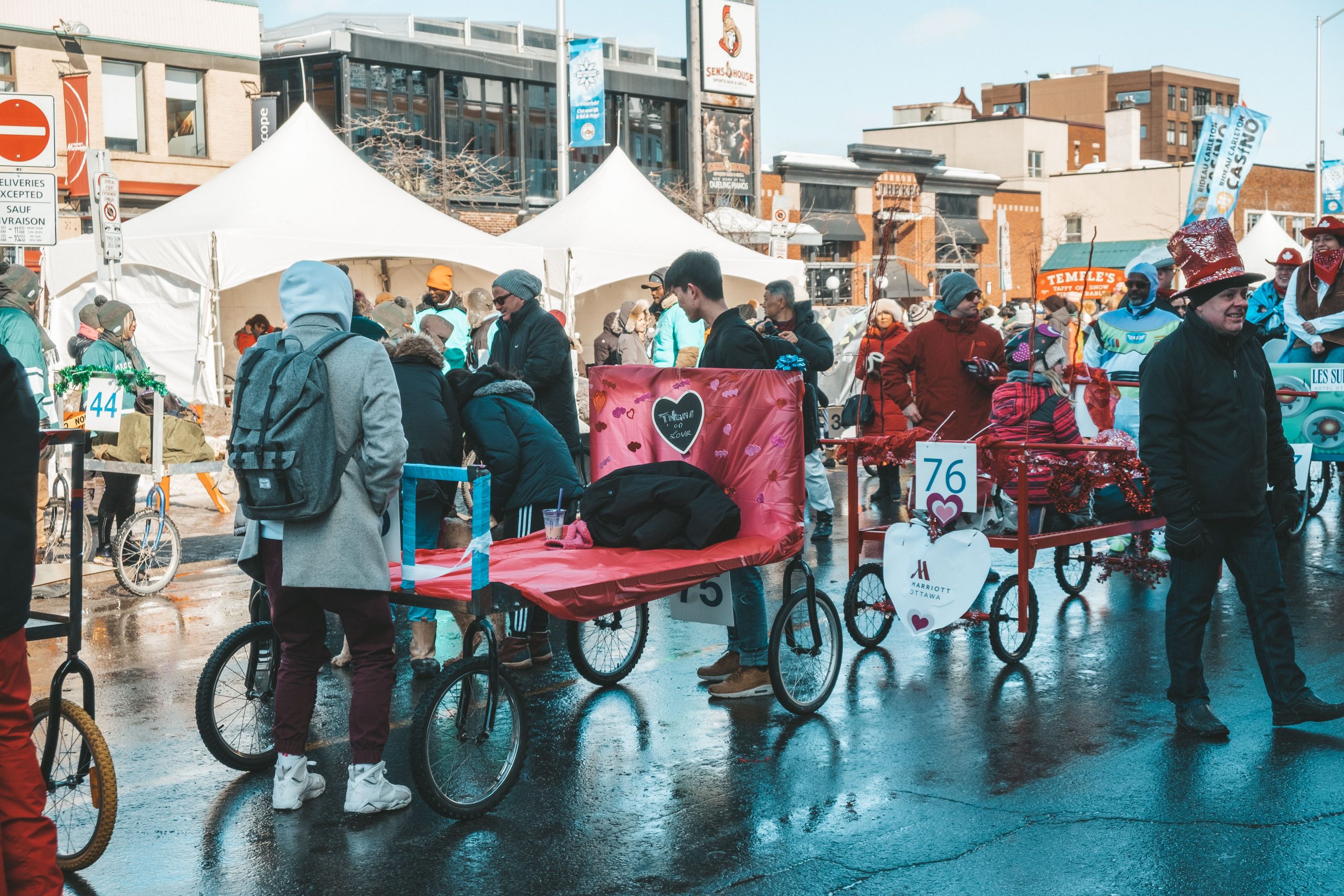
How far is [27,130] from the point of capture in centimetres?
1155

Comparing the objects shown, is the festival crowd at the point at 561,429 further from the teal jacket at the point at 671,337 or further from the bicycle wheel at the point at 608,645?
the teal jacket at the point at 671,337

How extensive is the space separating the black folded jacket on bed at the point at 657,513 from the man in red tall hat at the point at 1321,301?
7.15m

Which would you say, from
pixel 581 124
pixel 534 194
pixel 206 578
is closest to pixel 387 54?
pixel 534 194

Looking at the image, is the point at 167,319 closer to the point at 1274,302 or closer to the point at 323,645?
the point at 1274,302

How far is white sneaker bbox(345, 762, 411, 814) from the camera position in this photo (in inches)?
207

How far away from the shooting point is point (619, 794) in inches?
220

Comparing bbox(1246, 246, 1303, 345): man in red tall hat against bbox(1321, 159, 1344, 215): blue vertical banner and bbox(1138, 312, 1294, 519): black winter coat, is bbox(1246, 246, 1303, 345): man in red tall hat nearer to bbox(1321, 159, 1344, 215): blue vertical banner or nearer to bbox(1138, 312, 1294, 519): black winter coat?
bbox(1138, 312, 1294, 519): black winter coat

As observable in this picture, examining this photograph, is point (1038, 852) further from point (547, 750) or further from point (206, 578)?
point (206, 578)

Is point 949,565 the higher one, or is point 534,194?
point 534,194

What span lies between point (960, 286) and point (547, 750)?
13.9 feet

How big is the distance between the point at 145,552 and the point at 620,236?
12928 mm

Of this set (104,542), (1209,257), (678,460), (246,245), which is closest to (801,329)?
(678,460)

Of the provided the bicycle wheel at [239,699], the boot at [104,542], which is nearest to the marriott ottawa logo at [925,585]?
the bicycle wheel at [239,699]

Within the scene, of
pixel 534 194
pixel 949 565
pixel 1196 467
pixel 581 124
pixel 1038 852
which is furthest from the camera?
pixel 534 194
